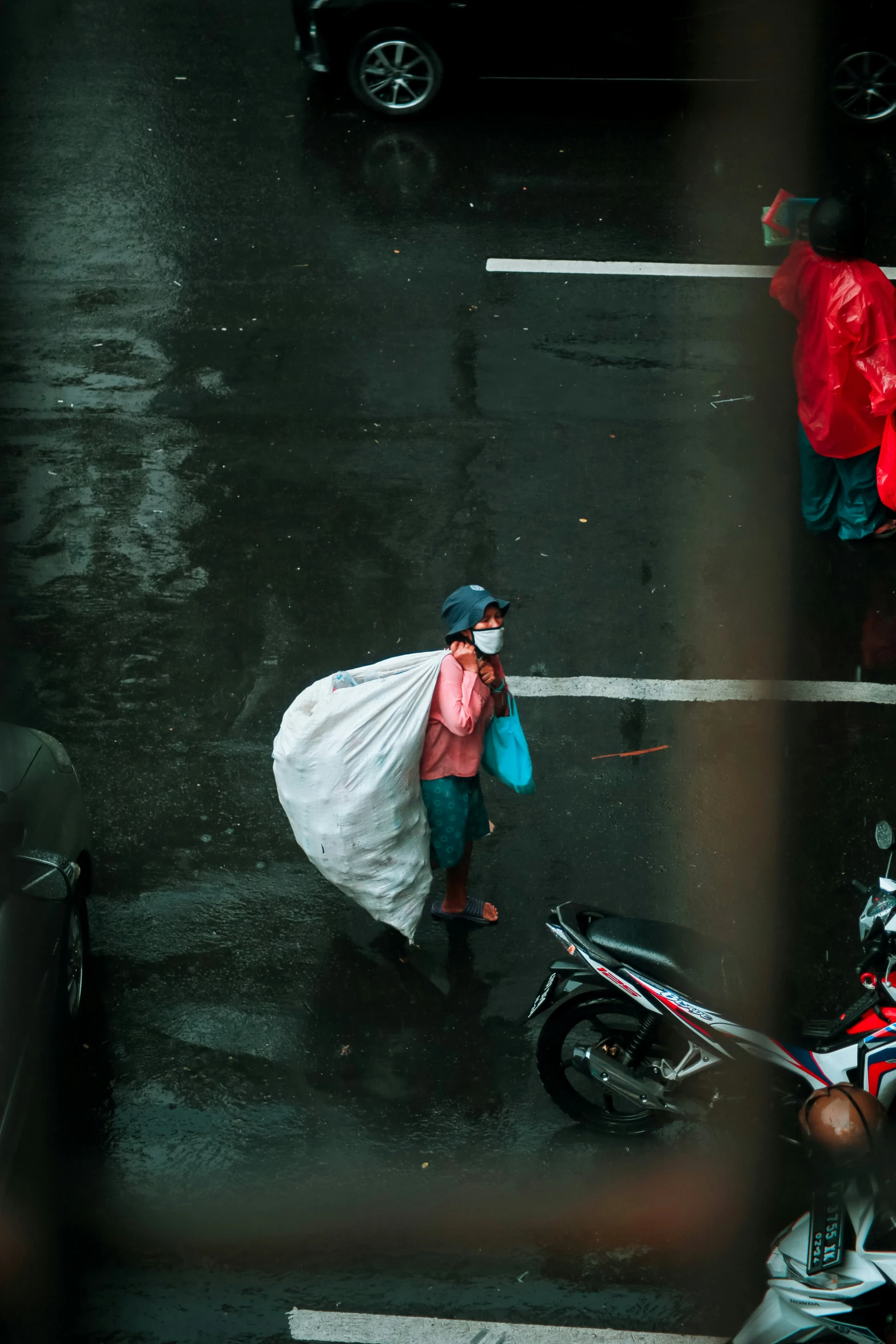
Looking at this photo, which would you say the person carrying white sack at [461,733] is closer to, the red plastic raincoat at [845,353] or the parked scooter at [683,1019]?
the parked scooter at [683,1019]

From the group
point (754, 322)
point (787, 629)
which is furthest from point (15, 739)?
point (754, 322)

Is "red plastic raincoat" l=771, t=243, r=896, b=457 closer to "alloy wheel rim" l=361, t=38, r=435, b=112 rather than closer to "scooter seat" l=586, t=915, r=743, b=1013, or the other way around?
"scooter seat" l=586, t=915, r=743, b=1013

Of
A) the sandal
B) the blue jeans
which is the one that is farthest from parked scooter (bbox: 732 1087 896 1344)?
the blue jeans

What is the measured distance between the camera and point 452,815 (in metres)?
5.32

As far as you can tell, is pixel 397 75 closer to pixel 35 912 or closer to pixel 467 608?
pixel 467 608

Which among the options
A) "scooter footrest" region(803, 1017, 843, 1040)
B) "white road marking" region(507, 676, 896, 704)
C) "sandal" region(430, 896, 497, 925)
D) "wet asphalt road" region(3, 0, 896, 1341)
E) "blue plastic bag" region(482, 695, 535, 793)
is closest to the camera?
"scooter footrest" region(803, 1017, 843, 1040)

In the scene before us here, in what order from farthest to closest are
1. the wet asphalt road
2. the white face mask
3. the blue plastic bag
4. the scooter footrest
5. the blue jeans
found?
the blue jeans < the blue plastic bag < the wet asphalt road < the white face mask < the scooter footrest

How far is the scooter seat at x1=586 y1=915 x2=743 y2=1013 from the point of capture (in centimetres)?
456

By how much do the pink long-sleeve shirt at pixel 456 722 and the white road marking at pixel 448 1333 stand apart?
1980 millimetres

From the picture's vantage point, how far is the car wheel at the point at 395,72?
31.6 feet

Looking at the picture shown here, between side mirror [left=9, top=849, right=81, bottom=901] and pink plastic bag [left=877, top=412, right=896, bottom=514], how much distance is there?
15.5ft

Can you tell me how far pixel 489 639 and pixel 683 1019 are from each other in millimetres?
1522

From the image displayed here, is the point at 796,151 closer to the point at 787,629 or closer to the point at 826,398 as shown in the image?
the point at 826,398

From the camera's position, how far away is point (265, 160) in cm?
992
